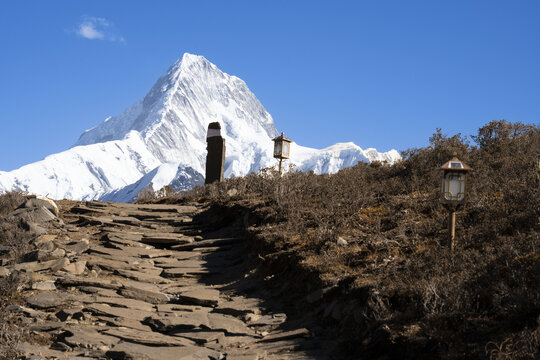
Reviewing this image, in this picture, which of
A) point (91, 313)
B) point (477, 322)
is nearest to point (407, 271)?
point (477, 322)

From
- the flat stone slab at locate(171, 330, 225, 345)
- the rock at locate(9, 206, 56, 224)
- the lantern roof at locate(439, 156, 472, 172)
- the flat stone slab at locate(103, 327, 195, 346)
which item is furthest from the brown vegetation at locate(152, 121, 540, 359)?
the rock at locate(9, 206, 56, 224)

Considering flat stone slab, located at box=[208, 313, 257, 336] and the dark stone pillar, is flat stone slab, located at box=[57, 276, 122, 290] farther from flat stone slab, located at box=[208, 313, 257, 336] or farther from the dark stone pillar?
the dark stone pillar

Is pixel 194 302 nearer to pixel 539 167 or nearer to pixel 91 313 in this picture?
pixel 91 313

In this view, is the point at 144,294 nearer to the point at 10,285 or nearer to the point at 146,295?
the point at 146,295

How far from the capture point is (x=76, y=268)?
10195mm

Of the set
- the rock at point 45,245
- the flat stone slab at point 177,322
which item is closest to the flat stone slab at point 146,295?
the flat stone slab at point 177,322

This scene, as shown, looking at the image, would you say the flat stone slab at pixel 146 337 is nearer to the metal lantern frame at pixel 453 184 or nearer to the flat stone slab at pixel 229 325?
the flat stone slab at pixel 229 325

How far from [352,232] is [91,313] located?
4.71 meters

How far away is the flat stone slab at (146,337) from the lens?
7.39 metres

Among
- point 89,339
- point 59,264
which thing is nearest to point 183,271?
point 59,264

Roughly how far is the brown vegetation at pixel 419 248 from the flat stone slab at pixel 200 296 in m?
1.27

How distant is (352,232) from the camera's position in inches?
396

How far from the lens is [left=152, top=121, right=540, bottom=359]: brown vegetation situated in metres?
5.80

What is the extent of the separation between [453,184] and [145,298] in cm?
545
